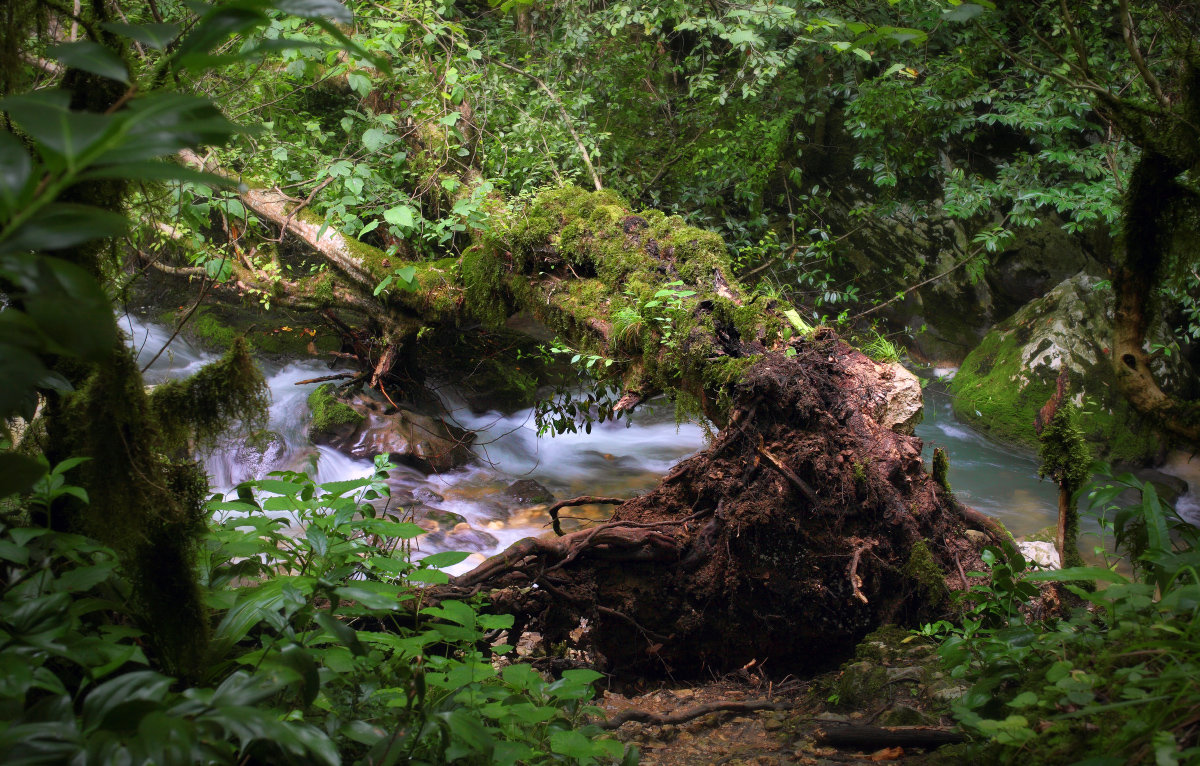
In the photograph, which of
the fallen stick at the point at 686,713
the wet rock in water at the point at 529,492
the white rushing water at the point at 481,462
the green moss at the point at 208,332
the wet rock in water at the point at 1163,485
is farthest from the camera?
the green moss at the point at 208,332

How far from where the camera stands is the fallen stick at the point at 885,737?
2195 millimetres

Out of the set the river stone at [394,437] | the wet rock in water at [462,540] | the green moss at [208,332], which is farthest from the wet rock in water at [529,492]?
the green moss at [208,332]

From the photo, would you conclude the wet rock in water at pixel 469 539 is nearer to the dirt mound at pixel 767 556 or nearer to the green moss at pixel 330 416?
the green moss at pixel 330 416

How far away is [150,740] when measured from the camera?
37.7 inches

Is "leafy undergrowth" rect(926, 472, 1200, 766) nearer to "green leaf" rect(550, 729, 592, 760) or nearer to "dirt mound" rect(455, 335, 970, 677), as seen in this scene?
"green leaf" rect(550, 729, 592, 760)

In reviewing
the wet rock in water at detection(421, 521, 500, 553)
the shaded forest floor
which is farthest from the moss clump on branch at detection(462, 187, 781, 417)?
the wet rock in water at detection(421, 521, 500, 553)

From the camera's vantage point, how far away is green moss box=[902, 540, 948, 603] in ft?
10.2

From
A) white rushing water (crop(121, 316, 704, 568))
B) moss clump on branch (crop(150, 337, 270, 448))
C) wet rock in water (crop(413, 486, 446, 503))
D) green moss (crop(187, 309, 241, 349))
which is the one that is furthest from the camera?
green moss (crop(187, 309, 241, 349))

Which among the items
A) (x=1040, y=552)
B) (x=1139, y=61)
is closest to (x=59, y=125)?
(x=1139, y=61)

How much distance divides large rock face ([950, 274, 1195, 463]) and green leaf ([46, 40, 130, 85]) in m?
8.84

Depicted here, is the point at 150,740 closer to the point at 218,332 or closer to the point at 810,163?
the point at 218,332

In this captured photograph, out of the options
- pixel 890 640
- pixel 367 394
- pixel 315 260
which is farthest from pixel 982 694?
pixel 315 260

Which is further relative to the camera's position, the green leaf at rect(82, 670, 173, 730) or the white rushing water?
the white rushing water

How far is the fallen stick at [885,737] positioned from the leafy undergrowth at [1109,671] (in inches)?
14.6
